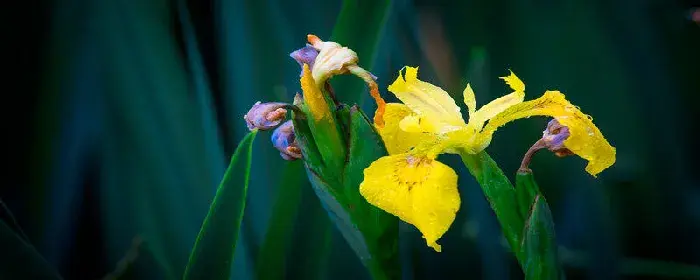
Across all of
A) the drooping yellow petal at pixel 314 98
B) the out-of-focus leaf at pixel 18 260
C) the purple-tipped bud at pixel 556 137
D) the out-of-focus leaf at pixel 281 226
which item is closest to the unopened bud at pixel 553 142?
the purple-tipped bud at pixel 556 137

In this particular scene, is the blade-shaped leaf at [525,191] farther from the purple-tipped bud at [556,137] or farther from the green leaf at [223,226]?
the green leaf at [223,226]

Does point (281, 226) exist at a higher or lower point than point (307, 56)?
lower

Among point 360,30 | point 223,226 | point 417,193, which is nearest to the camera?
point 417,193

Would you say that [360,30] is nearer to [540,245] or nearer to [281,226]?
[281,226]

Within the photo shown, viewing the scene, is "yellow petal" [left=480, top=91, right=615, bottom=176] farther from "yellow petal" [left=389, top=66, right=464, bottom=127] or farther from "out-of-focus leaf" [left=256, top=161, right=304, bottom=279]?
"out-of-focus leaf" [left=256, top=161, right=304, bottom=279]

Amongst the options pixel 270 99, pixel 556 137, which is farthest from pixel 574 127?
pixel 270 99

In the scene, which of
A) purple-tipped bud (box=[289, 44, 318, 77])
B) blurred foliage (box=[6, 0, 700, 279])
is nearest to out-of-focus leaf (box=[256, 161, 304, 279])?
blurred foliage (box=[6, 0, 700, 279])
